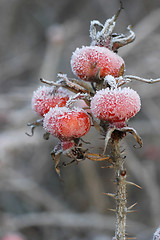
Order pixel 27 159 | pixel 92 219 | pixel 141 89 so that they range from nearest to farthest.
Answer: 1. pixel 92 219
2. pixel 141 89
3. pixel 27 159

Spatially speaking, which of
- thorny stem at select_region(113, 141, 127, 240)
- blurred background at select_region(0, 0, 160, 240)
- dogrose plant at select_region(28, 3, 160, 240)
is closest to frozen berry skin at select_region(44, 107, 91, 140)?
dogrose plant at select_region(28, 3, 160, 240)

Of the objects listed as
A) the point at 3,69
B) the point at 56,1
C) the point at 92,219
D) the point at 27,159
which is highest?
the point at 56,1

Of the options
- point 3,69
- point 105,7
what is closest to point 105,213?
point 3,69

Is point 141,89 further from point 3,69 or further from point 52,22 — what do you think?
point 52,22

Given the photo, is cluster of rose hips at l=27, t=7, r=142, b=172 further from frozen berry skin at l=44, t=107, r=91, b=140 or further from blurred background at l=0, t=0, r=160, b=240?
blurred background at l=0, t=0, r=160, b=240

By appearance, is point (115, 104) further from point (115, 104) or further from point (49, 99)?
point (49, 99)

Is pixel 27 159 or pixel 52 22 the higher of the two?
pixel 52 22

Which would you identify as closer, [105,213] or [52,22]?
[105,213]
